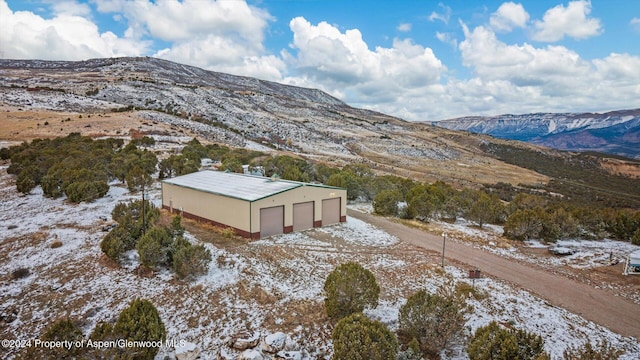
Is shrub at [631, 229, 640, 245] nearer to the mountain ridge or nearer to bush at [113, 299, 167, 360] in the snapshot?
bush at [113, 299, 167, 360]

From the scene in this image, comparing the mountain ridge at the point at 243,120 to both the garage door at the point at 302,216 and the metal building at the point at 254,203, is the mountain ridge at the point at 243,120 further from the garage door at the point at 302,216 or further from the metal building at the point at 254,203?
the garage door at the point at 302,216

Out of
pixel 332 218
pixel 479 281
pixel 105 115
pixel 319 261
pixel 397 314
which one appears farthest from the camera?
pixel 105 115

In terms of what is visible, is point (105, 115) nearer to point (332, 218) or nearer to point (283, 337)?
point (332, 218)

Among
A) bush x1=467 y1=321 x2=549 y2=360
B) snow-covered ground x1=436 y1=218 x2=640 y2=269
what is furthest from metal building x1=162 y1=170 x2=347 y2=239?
bush x1=467 y1=321 x2=549 y2=360

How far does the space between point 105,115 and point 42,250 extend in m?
49.2

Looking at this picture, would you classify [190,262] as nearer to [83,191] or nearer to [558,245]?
[83,191]

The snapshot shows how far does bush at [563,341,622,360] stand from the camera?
9.55 m

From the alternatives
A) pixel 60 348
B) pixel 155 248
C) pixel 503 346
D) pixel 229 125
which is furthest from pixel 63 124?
pixel 503 346

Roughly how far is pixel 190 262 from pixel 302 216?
8190mm

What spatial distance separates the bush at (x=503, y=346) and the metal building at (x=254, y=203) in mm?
12073

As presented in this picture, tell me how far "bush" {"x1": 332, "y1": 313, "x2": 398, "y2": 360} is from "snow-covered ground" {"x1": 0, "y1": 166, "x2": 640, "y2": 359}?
3.93 ft

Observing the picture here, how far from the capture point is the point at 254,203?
18.3 metres

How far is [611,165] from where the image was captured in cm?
9388

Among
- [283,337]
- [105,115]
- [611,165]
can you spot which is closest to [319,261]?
[283,337]
